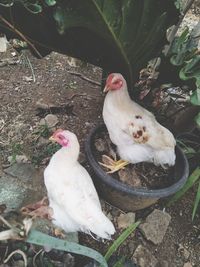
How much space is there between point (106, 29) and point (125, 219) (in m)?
0.93

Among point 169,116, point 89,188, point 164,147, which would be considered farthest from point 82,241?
point 169,116

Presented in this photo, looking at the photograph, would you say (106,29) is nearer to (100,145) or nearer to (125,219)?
(100,145)

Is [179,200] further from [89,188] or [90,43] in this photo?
[90,43]

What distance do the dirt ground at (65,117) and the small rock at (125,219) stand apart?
0.03 meters

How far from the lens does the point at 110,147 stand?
2213mm

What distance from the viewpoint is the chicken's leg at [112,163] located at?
2.10m

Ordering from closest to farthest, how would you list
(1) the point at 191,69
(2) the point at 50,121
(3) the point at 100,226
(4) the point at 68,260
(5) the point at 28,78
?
1. (3) the point at 100,226
2. (4) the point at 68,260
3. (1) the point at 191,69
4. (2) the point at 50,121
5. (5) the point at 28,78

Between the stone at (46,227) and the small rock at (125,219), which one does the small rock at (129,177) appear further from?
the stone at (46,227)

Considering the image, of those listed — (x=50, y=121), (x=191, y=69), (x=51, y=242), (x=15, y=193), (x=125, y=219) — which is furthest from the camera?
(x=50, y=121)

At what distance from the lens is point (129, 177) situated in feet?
6.99

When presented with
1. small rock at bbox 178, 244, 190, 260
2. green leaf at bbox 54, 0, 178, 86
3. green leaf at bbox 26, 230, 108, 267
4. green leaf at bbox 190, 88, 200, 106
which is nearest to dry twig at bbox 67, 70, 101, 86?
green leaf at bbox 54, 0, 178, 86

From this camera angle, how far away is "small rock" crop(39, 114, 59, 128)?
2432 mm

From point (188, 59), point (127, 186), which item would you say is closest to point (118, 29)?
point (188, 59)

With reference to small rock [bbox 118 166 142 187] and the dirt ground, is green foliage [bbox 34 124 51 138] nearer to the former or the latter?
the dirt ground
